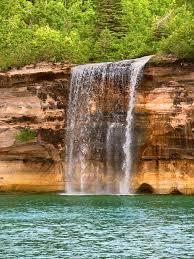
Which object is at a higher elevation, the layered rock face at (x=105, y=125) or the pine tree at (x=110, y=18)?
the pine tree at (x=110, y=18)

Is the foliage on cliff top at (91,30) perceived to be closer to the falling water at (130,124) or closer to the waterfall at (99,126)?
the falling water at (130,124)

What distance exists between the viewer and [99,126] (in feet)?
144

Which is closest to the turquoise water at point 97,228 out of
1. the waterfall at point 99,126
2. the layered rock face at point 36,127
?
the waterfall at point 99,126

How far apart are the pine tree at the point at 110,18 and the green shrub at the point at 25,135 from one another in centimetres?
1571

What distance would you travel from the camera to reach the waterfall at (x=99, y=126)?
43156 mm

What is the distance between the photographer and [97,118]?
4409cm

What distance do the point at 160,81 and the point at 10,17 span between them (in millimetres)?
23818

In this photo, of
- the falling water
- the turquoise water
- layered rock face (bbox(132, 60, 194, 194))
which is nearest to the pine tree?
the falling water

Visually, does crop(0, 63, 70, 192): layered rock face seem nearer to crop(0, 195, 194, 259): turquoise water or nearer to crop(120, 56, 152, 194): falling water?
crop(120, 56, 152, 194): falling water

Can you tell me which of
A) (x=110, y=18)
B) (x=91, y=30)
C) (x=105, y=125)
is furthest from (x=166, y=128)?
(x=91, y=30)

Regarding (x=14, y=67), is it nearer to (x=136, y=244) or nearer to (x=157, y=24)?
(x=157, y=24)

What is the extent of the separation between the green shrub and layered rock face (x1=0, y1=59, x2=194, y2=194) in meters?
0.24

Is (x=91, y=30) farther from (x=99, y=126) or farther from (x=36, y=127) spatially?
(x=99, y=126)

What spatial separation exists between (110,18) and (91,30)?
1824 millimetres
